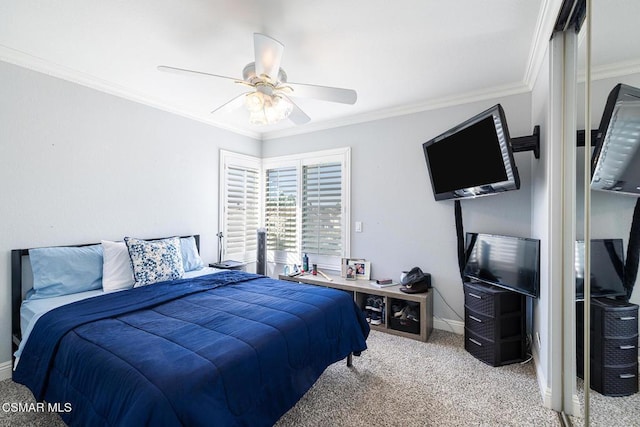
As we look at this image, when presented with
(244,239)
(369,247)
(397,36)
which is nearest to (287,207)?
(244,239)

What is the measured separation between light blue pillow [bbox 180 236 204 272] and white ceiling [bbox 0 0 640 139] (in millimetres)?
1648

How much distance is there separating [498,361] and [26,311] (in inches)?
148

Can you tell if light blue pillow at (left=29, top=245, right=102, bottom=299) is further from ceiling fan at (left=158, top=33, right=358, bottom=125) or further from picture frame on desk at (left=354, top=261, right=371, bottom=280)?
picture frame on desk at (left=354, top=261, right=371, bottom=280)

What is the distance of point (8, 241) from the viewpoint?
2279 mm

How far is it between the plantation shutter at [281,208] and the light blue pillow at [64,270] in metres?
2.31

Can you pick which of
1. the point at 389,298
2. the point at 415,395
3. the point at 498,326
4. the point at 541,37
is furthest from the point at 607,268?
the point at 389,298

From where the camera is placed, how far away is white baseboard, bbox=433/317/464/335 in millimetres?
3104

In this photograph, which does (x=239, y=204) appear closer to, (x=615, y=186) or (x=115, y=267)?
(x=115, y=267)

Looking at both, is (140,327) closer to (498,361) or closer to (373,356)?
(373,356)

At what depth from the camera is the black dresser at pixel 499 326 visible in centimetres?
245

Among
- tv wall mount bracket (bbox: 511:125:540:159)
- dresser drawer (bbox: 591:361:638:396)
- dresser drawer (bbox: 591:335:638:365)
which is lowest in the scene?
dresser drawer (bbox: 591:361:638:396)

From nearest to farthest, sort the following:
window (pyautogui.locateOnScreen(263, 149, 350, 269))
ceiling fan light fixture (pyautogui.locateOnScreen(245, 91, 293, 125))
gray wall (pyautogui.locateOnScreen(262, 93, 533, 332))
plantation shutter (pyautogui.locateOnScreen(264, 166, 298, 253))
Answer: ceiling fan light fixture (pyautogui.locateOnScreen(245, 91, 293, 125))
gray wall (pyautogui.locateOnScreen(262, 93, 533, 332))
window (pyautogui.locateOnScreen(263, 149, 350, 269))
plantation shutter (pyautogui.locateOnScreen(264, 166, 298, 253))

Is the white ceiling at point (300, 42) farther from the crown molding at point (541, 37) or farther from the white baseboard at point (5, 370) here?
the white baseboard at point (5, 370)

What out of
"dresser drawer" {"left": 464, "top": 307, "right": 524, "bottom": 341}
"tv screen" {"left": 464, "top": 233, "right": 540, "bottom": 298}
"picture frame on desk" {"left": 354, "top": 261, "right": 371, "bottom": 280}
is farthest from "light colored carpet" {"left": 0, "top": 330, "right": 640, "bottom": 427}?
"picture frame on desk" {"left": 354, "top": 261, "right": 371, "bottom": 280}
